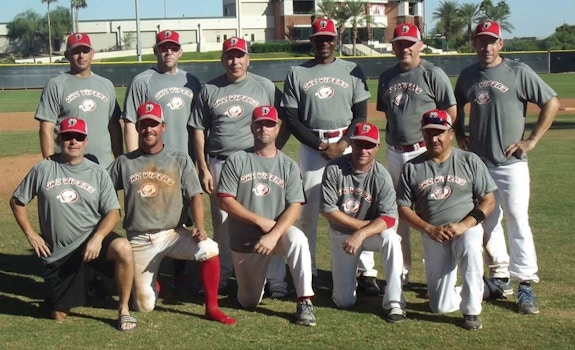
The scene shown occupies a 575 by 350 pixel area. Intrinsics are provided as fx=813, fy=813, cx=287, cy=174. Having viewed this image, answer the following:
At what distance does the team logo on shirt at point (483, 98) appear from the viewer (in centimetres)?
594

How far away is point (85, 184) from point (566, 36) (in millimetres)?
69691

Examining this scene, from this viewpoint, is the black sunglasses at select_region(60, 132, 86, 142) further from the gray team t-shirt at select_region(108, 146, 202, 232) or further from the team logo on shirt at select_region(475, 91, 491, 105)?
the team logo on shirt at select_region(475, 91, 491, 105)

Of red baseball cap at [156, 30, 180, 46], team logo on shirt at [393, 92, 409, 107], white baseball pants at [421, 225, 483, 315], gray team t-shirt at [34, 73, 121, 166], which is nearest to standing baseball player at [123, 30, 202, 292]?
red baseball cap at [156, 30, 180, 46]

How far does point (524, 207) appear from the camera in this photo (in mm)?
5973

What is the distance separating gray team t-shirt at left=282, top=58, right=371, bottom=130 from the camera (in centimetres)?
632

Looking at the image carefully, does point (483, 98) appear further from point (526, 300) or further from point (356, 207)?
point (526, 300)

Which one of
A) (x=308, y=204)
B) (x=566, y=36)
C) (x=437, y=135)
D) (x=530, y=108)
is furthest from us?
(x=566, y=36)

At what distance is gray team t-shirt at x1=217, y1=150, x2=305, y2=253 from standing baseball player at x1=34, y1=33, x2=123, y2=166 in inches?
45.6

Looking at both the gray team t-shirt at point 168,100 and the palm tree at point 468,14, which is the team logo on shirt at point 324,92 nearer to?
the gray team t-shirt at point 168,100

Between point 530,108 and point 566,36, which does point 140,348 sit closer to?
point 530,108

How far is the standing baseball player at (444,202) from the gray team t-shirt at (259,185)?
0.80m

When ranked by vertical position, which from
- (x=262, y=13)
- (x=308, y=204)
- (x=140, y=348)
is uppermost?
(x=262, y=13)

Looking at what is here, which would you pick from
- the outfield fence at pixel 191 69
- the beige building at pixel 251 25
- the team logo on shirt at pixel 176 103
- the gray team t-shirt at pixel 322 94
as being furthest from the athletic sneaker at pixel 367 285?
the beige building at pixel 251 25

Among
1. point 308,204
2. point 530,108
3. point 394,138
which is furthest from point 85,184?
point 530,108
